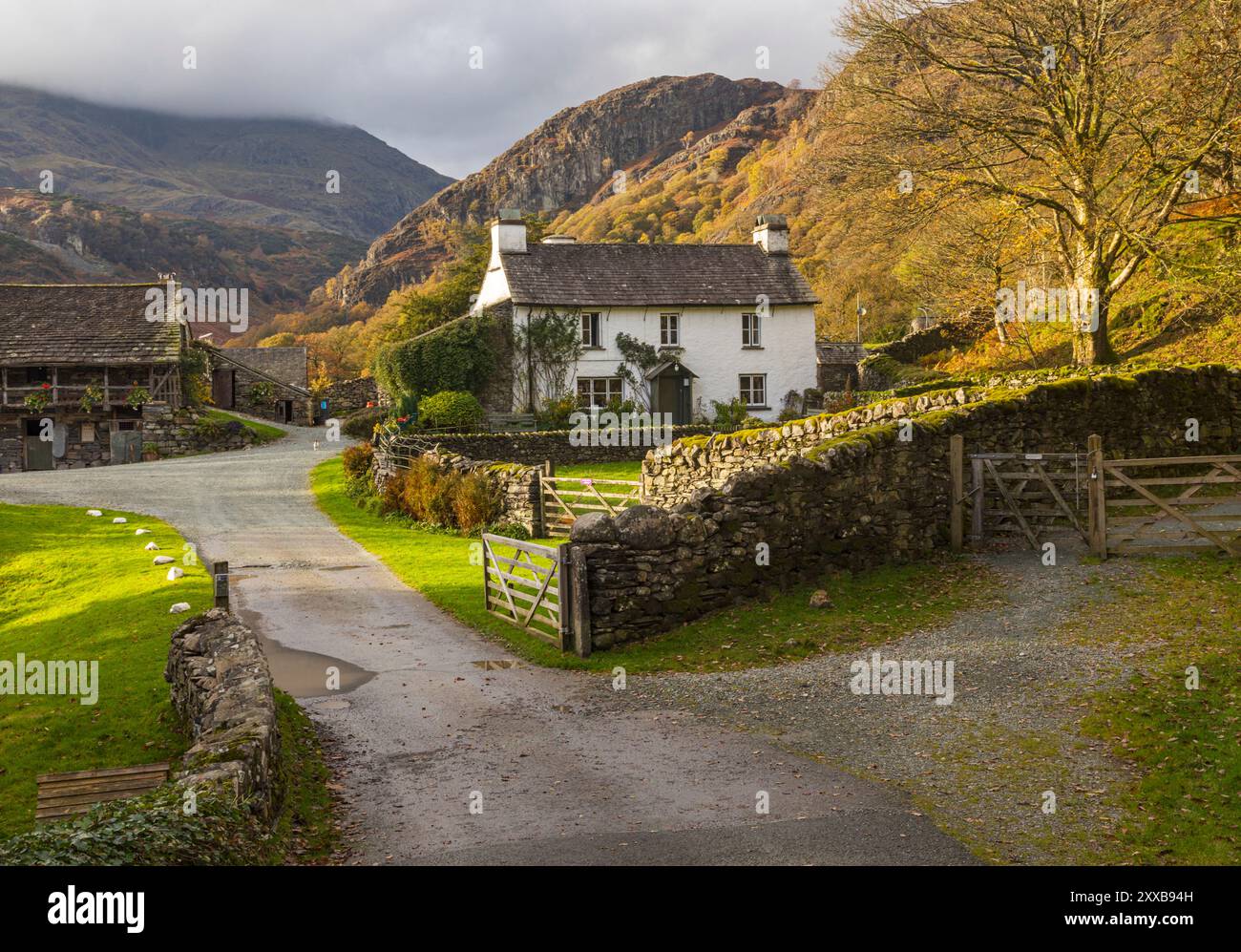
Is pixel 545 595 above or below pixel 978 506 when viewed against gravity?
below

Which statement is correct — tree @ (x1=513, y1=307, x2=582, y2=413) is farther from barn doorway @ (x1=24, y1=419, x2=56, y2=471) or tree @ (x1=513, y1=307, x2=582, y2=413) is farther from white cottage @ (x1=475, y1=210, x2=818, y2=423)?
barn doorway @ (x1=24, y1=419, x2=56, y2=471)

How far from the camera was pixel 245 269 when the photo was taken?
187m

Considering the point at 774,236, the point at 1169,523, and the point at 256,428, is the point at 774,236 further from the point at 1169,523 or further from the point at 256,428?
the point at 1169,523

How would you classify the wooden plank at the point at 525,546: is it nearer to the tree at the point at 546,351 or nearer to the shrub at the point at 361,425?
the tree at the point at 546,351

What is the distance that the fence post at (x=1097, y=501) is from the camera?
1619 centimetres

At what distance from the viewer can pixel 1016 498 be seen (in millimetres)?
17609

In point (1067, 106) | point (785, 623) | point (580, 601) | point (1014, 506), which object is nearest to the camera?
point (580, 601)

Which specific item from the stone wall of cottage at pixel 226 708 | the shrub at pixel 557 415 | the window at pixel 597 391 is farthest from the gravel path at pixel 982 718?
the window at pixel 597 391

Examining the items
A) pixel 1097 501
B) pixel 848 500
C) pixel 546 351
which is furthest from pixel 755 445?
pixel 546 351

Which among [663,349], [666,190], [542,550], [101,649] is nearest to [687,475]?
[542,550]

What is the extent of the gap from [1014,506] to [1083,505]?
1.89m

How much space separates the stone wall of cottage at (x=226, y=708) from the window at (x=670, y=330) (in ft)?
111

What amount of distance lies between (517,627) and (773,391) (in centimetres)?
3218

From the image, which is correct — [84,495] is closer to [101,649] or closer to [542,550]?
[101,649]
